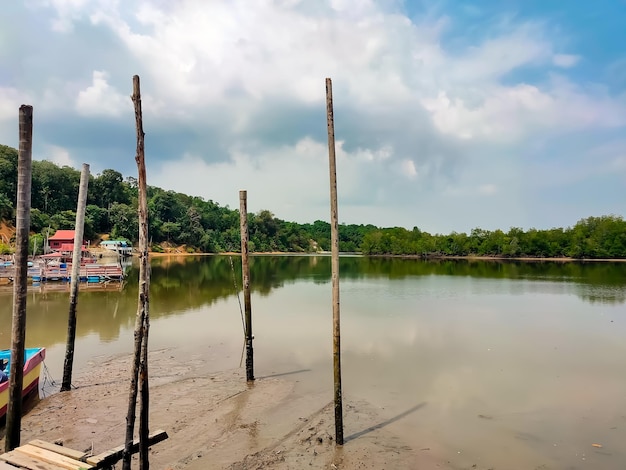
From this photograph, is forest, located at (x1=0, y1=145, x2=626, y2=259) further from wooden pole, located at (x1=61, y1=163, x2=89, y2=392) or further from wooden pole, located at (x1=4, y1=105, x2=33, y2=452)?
wooden pole, located at (x1=4, y1=105, x2=33, y2=452)

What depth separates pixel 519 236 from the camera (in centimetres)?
10462

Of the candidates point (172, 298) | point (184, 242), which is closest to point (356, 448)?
point (172, 298)

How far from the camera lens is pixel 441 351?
15992mm

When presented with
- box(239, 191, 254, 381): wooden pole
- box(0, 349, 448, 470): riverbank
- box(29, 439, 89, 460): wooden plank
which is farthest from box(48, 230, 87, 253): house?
box(29, 439, 89, 460): wooden plank

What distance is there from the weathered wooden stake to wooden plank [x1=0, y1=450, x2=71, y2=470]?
924 millimetres

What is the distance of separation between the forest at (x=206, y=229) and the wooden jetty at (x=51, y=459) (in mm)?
52434

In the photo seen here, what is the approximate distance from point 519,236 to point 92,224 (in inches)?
3666

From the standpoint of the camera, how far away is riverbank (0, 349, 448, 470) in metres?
7.61

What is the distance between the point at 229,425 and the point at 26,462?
400 centimetres

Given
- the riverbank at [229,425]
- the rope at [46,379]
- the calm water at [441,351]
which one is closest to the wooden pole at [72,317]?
the riverbank at [229,425]

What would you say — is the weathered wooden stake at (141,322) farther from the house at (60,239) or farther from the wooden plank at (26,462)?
the house at (60,239)

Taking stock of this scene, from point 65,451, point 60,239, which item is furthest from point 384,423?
point 60,239

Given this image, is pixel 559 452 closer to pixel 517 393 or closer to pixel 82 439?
pixel 517 393

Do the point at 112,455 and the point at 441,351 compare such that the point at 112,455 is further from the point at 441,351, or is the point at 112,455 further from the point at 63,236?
the point at 63,236
